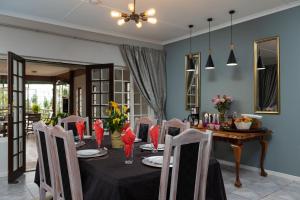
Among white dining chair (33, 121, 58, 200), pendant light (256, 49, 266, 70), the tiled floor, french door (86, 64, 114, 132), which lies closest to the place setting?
white dining chair (33, 121, 58, 200)

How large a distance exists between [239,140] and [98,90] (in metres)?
2.99

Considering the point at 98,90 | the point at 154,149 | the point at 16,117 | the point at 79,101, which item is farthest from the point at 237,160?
the point at 79,101

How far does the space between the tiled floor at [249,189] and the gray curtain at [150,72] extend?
2.38 metres

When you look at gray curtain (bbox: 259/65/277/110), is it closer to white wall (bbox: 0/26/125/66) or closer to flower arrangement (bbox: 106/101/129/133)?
flower arrangement (bbox: 106/101/129/133)

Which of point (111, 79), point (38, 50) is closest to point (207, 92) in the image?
point (111, 79)

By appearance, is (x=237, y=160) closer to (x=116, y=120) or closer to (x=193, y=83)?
(x=116, y=120)

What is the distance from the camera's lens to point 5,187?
3379 millimetres

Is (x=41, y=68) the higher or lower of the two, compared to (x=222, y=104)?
higher

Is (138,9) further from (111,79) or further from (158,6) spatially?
(111,79)

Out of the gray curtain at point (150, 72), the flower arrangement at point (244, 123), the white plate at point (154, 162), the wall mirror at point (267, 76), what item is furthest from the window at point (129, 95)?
the white plate at point (154, 162)

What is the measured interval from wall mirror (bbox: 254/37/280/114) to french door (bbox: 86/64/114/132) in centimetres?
275

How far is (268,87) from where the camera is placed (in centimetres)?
390

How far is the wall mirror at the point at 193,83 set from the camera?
504 cm

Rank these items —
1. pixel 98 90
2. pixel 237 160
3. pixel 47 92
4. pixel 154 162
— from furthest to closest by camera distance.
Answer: pixel 47 92, pixel 98 90, pixel 237 160, pixel 154 162
